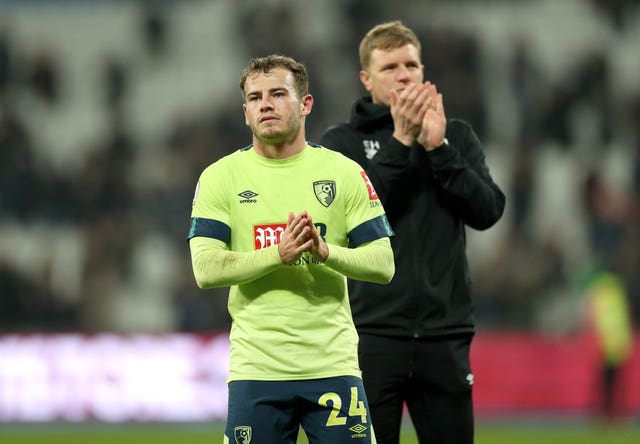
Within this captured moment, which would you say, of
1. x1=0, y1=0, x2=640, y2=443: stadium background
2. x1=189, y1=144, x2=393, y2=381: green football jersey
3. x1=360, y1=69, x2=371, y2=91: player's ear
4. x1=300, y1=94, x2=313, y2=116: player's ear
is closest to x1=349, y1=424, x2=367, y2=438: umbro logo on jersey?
x1=189, y1=144, x2=393, y2=381: green football jersey

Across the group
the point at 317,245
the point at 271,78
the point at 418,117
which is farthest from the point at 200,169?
the point at 317,245

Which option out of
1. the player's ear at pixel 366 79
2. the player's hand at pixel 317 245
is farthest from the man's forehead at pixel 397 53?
the player's hand at pixel 317 245

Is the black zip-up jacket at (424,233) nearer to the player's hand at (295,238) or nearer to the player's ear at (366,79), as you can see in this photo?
the player's ear at (366,79)

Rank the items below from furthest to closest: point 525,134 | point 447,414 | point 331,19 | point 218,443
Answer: point 331,19, point 525,134, point 218,443, point 447,414

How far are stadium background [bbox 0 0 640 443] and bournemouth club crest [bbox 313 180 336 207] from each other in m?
7.66

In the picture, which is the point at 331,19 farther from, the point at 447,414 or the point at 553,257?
the point at 447,414

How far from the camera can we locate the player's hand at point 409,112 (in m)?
5.06

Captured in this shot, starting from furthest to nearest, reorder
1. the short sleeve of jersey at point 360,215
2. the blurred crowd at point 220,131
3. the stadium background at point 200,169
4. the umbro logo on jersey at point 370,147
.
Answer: the blurred crowd at point 220,131
the stadium background at point 200,169
the umbro logo on jersey at point 370,147
the short sleeve of jersey at point 360,215

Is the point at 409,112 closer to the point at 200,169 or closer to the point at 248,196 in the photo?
the point at 248,196

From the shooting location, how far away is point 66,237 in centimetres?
1495

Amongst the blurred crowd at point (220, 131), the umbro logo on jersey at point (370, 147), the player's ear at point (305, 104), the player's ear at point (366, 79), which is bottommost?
the player's ear at point (305, 104)

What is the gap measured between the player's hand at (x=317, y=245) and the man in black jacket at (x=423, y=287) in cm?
103

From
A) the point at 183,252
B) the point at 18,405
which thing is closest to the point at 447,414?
the point at 18,405

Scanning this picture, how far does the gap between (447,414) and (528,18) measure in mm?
12298
